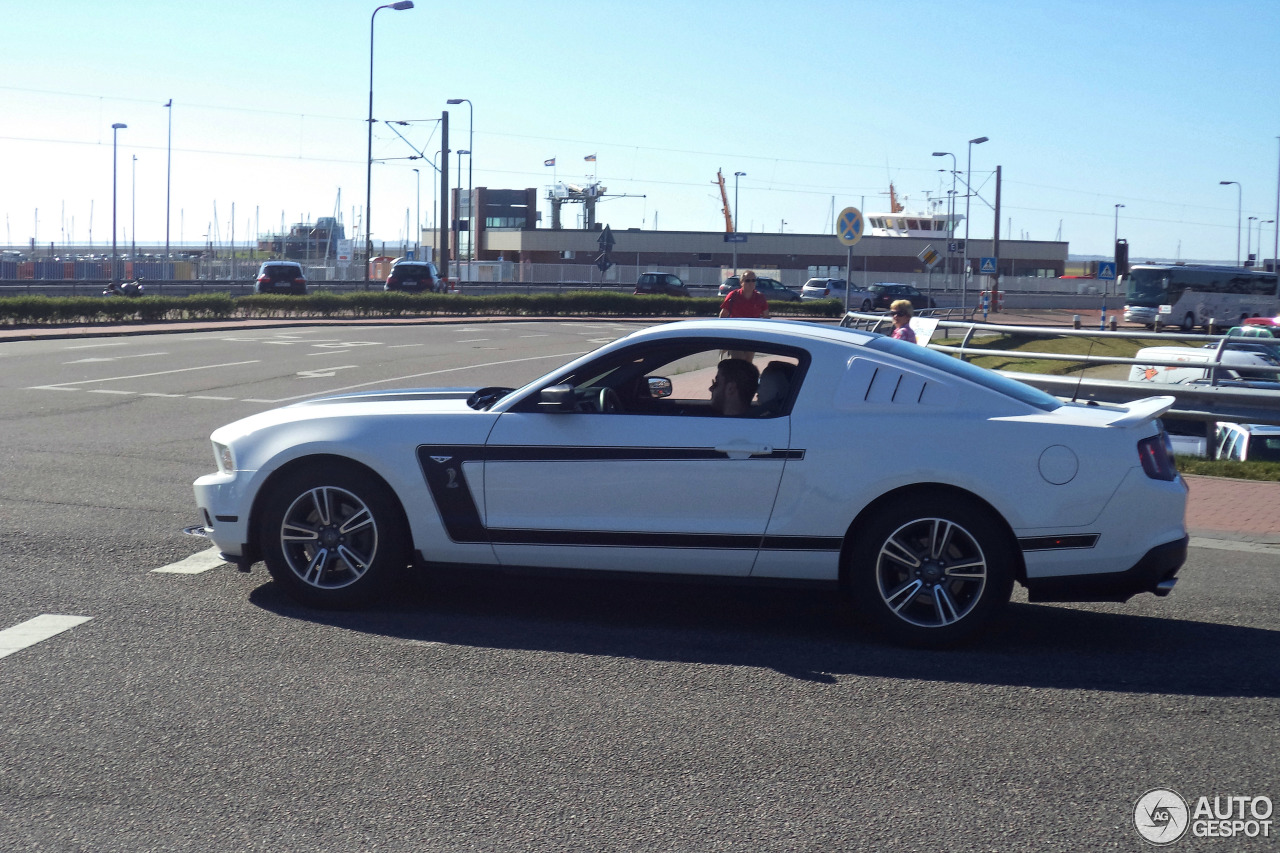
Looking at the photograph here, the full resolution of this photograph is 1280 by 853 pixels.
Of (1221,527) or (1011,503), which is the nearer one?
(1011,503)

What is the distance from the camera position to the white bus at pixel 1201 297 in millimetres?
51875

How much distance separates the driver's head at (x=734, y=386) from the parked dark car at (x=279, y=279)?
1501 inches

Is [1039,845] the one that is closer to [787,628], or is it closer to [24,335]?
[787,628]

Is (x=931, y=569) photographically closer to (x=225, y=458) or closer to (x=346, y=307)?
(x=225, y=458)

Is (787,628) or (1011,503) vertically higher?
(1011,503)

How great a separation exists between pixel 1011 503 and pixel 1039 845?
2043mm

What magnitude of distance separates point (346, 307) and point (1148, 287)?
34.6 meters

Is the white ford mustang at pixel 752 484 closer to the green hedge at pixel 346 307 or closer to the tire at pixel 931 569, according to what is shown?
the tire at pixel 931 569

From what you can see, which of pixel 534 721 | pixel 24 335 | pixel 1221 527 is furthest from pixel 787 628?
pixel 24 335

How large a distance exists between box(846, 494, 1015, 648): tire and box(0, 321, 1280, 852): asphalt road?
0.51 ft

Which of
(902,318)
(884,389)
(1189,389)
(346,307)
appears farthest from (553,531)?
(346,307)

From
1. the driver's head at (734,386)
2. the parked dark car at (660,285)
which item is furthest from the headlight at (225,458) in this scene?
the parked dark car at (660,285)

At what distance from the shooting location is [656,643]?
18.1 ft

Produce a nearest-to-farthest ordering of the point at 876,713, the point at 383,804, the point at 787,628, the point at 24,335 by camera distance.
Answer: the point at 383,804 < the point at 876,713 < the point at 787,628 < the point at 24,335
